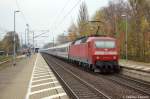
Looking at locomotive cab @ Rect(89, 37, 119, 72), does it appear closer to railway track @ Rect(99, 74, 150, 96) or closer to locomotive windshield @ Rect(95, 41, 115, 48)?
locomotive windshield @ Rect(95, 41, 115, 48)

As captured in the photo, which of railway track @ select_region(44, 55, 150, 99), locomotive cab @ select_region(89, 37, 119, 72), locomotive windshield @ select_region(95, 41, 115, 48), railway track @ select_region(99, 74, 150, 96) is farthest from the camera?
locomotive windshield @ select_region(95, 41, 115, 48)

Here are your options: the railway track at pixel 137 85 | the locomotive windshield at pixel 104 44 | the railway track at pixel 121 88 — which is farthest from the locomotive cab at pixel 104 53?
the railway track at pixel 137 85

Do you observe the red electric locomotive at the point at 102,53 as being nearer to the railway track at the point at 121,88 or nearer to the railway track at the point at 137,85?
the railway track at the point at 121,88

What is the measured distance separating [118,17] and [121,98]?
→ 5415 centimetres

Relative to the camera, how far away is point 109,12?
74312mm

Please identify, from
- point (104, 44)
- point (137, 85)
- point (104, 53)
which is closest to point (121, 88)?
point (137, 85)

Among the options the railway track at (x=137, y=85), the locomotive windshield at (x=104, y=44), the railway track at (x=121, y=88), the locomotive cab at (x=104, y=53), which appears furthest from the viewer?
the locomotive windshield at (x=104, y=44)

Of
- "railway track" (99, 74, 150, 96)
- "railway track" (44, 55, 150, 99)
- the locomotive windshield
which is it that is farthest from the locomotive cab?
"railway track" (99, 74, 150, 96)

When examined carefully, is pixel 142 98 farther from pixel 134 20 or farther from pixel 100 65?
pixel 134 20

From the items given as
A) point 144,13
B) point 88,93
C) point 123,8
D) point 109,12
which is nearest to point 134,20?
point 144,13

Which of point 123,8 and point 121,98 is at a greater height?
point 123,8

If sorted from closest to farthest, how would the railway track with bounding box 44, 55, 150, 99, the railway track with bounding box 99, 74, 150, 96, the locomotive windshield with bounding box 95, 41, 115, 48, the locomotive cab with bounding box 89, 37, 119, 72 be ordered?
the railway track with bounding box 44, 55, 150, 99 → the railway track with bounding box 99, 74, 150, 96 → the locomotive cab with bounding box 89, 37, 119, 72 → the locomotive windshield with bounding box 95, 41, 115, 48

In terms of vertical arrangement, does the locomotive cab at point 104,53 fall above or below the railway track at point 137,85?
above

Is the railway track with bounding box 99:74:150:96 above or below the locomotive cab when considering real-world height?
below
